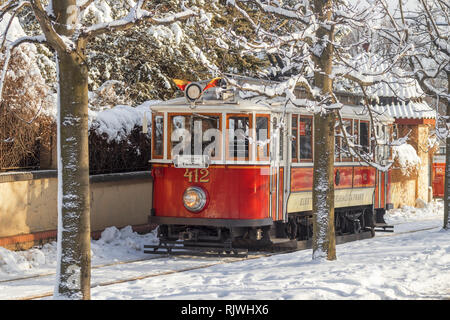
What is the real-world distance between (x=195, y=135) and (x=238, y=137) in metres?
0.82

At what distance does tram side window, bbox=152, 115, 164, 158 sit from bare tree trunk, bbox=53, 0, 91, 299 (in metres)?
6.54

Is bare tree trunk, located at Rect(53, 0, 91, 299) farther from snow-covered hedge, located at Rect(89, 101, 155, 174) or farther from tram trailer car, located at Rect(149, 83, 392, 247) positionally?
snow-covered hedge, located at Rect(89, 101, 155, 174)

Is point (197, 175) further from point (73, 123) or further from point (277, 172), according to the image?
point (73, 123)

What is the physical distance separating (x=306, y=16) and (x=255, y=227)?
4580 millimetres

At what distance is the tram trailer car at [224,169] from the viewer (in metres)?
14.6

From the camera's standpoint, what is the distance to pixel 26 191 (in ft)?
48.5

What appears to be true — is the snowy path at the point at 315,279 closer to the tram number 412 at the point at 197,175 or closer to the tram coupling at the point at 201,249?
the tram coupling at the point at 201,249

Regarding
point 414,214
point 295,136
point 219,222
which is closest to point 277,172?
point 295,136

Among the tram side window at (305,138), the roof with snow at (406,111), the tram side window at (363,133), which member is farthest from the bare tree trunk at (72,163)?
the roof with snow at (406,111)

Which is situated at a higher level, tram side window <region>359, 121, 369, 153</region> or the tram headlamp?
tram side window <region>359, 121, 369, 153</region>

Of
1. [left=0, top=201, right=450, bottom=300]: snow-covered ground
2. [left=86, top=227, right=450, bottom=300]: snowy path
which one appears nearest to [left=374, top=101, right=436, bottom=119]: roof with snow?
[left=0, top=201, right=450, bottom=300]: snow-covered ground

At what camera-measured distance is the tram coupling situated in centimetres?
1442

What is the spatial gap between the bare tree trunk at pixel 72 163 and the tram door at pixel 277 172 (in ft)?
21.8
